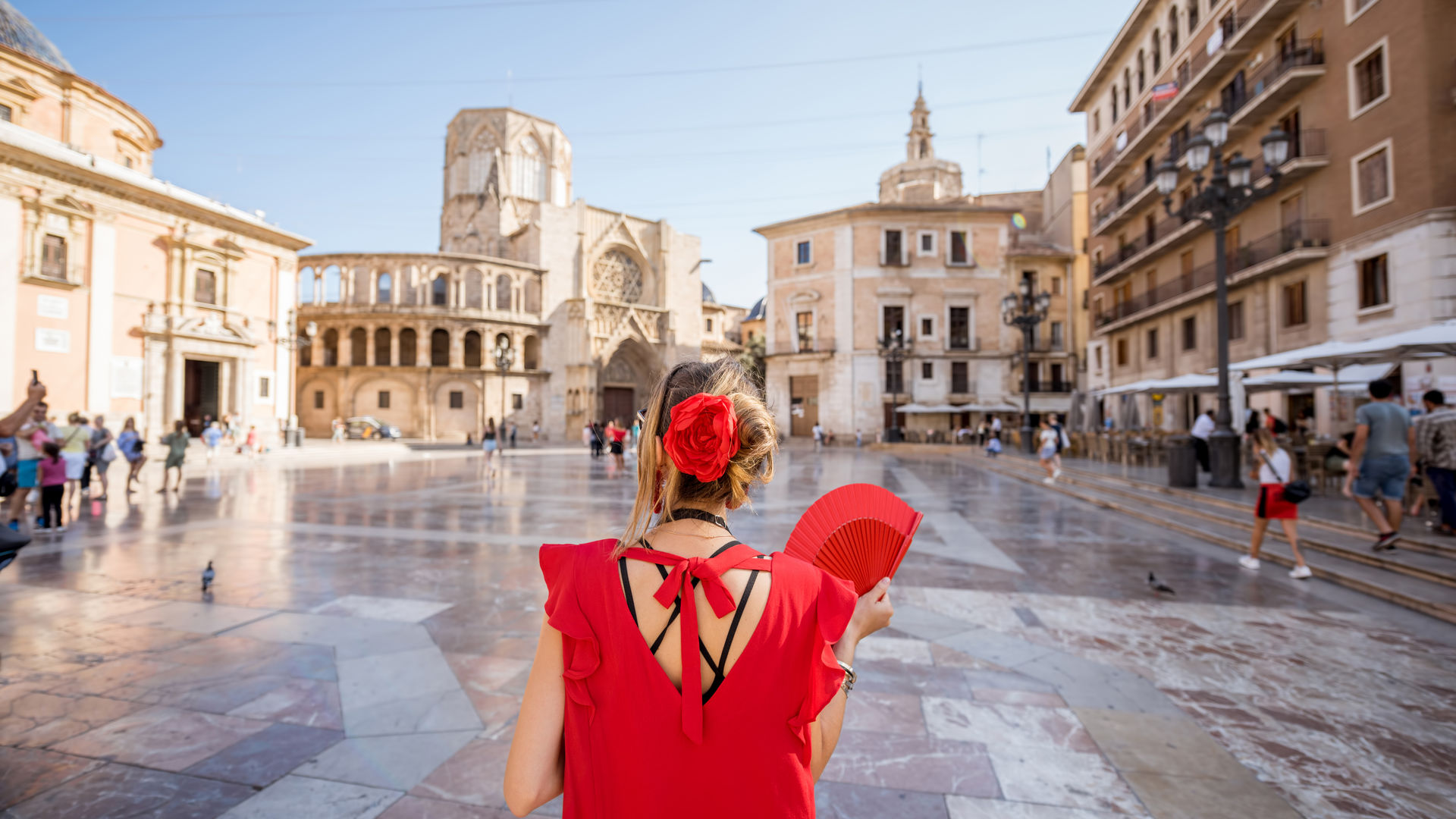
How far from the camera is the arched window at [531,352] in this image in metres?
41.9

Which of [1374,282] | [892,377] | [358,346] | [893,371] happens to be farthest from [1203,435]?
[358,346]

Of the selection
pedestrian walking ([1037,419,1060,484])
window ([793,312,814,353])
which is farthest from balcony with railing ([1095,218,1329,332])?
window ([793,312,814,353])

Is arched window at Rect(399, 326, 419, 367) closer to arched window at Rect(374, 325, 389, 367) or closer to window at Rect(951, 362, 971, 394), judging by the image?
arched window at Rect(374, 325, 389, 367)

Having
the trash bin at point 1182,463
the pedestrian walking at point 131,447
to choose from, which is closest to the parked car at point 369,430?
the pedestrian walking at point 131,447

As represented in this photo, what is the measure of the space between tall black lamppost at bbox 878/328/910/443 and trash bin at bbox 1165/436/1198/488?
19.6m

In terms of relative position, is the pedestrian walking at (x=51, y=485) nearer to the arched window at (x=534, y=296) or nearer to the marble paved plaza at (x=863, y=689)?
the marble paved plaza at (x=863, y=689)

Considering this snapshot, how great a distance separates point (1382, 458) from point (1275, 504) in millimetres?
1560

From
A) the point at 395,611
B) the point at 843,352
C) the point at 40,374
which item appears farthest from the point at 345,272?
the point at 395,611

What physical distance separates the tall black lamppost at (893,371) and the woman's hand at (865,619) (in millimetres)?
30474

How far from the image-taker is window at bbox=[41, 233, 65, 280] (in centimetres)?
2022

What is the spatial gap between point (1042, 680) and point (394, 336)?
4095cm

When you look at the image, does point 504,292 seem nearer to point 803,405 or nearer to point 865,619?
point 803,405

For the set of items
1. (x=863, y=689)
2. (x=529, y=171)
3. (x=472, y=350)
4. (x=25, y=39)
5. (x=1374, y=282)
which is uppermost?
(x=529, y=171)

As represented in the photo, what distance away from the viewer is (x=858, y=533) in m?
1.22
